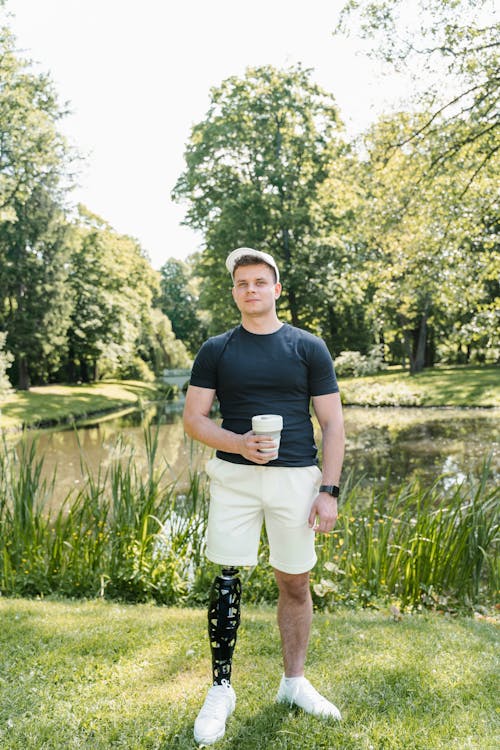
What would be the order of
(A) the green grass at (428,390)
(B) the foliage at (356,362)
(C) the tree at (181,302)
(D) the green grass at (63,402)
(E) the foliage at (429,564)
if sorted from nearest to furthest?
(E) the foliage at (429,564)
(D) the green grass at (63,402)
(A) the green grass at (428,390)
(B) the foliage at (356,362)
(C) the tree at (181,302)

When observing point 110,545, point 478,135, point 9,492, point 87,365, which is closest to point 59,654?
point 110,545

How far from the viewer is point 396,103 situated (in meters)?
11.0

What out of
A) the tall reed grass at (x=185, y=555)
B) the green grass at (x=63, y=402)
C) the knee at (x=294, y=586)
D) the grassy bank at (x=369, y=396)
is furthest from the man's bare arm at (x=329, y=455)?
the grassy bank at (x=369, y=396)

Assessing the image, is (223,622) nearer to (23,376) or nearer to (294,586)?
(294,586)

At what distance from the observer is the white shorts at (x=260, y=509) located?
2.46 m

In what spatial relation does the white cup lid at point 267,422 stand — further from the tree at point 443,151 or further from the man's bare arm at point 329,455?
the tree at point 443,151

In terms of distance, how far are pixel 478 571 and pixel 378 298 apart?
9173mm

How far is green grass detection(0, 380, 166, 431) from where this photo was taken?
20833mm

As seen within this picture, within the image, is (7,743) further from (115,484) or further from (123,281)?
(123,281)

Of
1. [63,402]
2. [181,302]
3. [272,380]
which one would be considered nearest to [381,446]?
[272,380]

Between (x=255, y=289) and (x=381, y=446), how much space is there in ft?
41.8

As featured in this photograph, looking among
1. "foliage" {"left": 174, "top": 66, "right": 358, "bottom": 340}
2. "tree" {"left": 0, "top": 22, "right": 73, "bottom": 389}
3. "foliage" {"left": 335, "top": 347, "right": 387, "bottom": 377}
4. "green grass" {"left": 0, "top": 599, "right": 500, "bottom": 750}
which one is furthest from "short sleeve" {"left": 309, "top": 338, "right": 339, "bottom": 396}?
"foliage" {"left": 335, "top": 347, "right": 387, "bottom": 377}

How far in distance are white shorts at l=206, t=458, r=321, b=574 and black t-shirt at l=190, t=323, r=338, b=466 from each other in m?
0.06

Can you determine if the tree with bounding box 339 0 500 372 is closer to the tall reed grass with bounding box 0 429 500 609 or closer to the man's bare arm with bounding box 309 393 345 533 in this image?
the tall reed grass with bounding box 0 429 500 609
